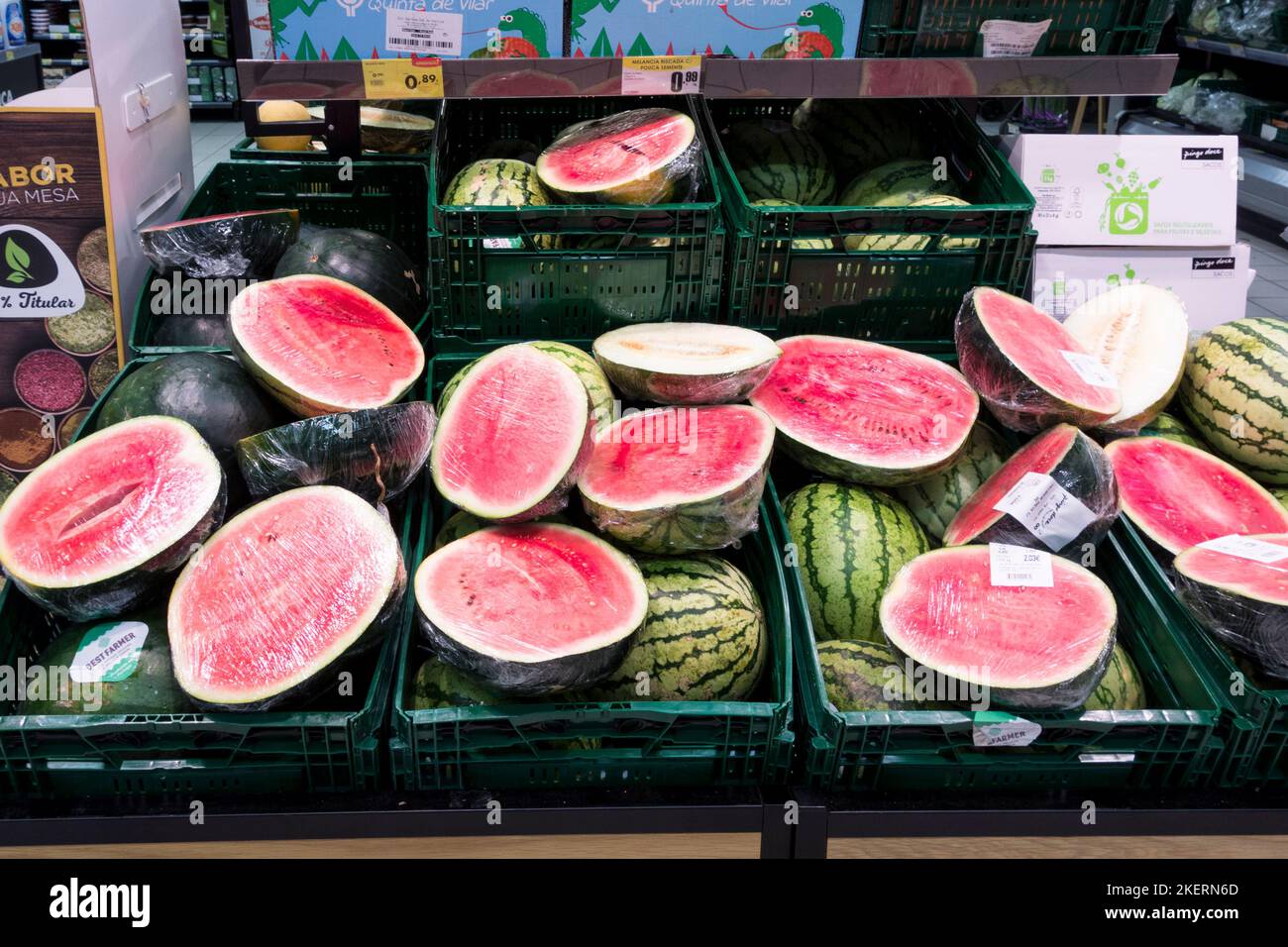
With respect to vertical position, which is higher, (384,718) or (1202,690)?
(1202,690)

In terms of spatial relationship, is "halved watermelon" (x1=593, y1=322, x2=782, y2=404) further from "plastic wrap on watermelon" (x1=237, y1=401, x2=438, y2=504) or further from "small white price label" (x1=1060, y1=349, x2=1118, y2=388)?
"small white price label" (x1=1060, y1=349, x2=1118, y2=388)

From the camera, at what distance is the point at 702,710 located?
1.35 meters

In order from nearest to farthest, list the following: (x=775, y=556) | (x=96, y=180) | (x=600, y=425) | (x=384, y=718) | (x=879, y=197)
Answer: (x=384, y=718) → (x=775, y=556) → (x=600, y=425) → (x=96, y=180) → (x=879, y=197)

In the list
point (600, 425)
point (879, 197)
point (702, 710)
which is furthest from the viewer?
point (879, 197)

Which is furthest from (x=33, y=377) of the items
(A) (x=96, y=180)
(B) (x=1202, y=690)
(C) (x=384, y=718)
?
(B) (x=1202, y=690)

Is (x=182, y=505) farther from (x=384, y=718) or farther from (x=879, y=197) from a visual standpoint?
(x=879, y=197)

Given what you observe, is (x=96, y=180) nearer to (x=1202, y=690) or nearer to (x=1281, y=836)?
(x=1202, y=690)

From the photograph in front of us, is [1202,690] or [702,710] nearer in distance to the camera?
[702,710]

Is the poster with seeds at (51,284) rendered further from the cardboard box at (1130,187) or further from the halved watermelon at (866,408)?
the cardboard box at (1130,187)

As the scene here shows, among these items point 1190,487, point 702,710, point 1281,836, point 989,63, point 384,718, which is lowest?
point 1281,836

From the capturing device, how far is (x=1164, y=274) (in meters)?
2.36

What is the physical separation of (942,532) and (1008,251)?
654 mm

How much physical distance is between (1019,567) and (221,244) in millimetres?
1761

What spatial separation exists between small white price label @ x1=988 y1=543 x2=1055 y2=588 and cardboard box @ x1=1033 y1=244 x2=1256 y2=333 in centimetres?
94
